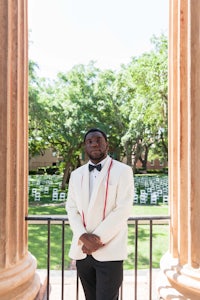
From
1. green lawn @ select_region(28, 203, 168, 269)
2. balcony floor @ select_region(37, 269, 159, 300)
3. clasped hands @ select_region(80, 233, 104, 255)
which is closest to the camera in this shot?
clasped hands @ select_region(80, 233, 104, 255)

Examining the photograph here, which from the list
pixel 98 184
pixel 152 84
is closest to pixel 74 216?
pixel 98 184

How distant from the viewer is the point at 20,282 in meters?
2.79

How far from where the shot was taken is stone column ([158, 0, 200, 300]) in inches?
108

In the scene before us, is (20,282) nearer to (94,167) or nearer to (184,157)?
(94,167)

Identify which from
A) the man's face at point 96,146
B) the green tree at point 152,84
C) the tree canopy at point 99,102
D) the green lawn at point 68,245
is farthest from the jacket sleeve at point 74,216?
the green tree at point 152,84

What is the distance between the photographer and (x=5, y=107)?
272 cm

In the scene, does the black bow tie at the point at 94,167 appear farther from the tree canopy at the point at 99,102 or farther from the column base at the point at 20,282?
the tree canopy at the point at 99,102

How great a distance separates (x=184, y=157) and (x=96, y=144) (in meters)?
0.84

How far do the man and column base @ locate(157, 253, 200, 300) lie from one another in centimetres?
57

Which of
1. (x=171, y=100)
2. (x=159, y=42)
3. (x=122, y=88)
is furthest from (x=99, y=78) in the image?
(x=171, y=100)

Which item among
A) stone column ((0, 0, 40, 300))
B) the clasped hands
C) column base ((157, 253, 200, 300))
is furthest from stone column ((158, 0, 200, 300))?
stone column ((0, 0, 40, 300))

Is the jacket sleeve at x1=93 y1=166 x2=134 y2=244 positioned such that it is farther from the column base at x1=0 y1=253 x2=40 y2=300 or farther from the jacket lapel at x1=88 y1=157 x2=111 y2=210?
the column base at x1=0 y1=253 x2=40 y2=300

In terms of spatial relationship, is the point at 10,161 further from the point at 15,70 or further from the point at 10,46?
the point at 10,46

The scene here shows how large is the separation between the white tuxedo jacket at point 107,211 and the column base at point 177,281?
617 mm
